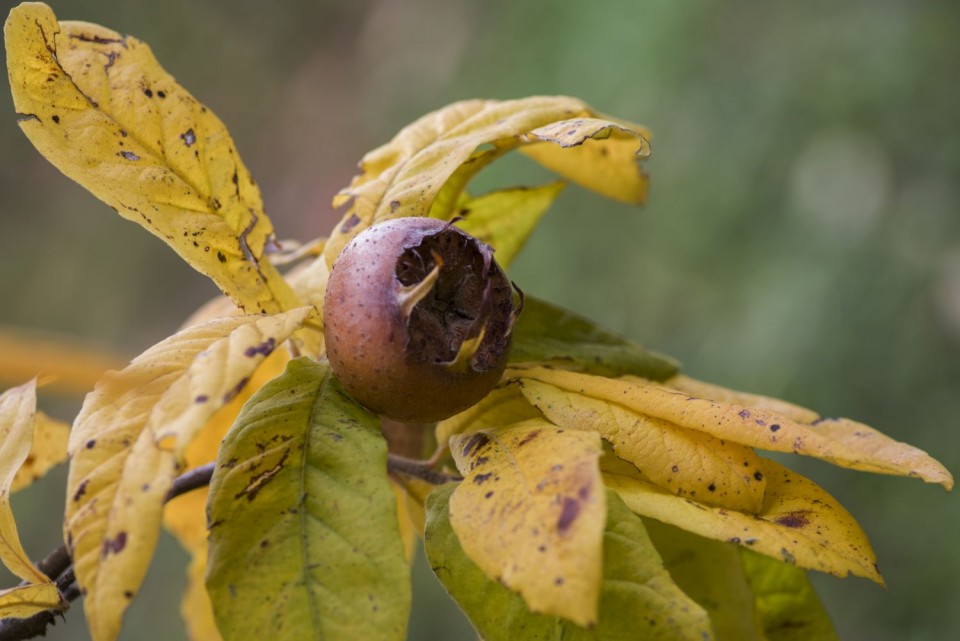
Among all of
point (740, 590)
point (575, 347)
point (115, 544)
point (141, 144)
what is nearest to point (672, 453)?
point (575, 347)

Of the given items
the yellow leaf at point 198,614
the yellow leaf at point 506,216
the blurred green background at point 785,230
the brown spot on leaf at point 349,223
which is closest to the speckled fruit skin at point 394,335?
the brown spot on leaf at point 349,223

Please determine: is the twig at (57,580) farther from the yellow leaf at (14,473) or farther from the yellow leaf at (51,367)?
the yellow leaf at (51,367)

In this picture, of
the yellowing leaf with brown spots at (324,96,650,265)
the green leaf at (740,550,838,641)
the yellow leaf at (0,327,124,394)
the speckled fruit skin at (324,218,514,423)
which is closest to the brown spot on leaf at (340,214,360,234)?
the yellowing leaf with brown spots at (324,96,650,265)

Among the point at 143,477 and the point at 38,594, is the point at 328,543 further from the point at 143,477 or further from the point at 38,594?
the point at 38,594

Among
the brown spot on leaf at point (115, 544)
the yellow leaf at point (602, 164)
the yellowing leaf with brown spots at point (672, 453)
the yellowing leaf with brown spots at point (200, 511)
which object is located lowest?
the yellowing leaf with brown spots at point (200, 511)

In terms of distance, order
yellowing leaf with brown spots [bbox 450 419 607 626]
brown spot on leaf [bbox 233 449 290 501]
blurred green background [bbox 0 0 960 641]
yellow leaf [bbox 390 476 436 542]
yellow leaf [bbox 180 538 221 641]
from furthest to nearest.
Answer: blurred green background [bbox 0 0 960 641] < yellow leaf [bbox 180 538 221 641] < yellow leaf [bbox 390 476 436 542] < brown spot on leaf [bbox 233 449 290 501] < yellowing leaf with brown spots [bbox 450 419 607 626]

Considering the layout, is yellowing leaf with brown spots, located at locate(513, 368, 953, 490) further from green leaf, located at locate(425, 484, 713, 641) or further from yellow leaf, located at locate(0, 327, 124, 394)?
yellow leaf, located at locate(0, 327, 124, 394)
